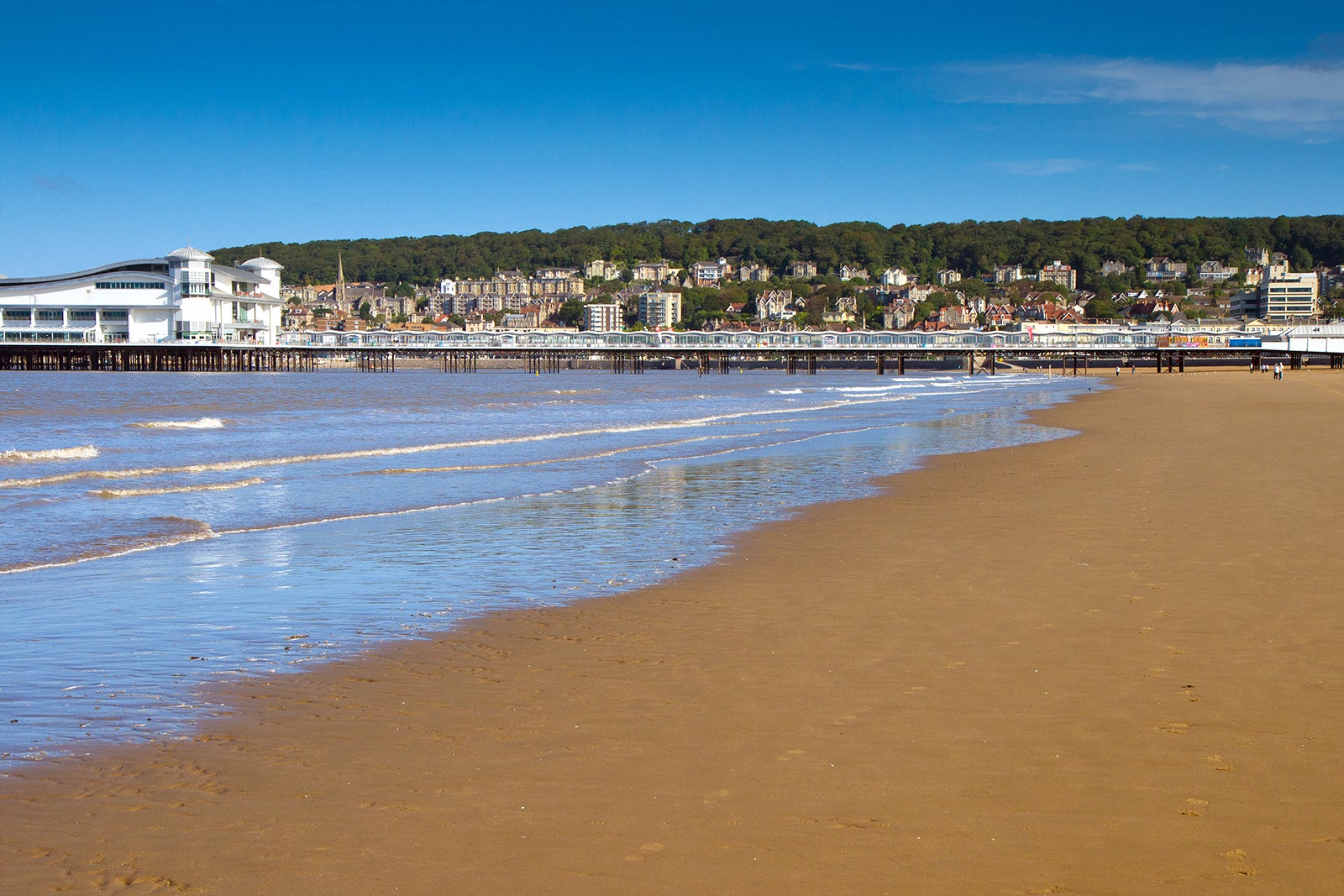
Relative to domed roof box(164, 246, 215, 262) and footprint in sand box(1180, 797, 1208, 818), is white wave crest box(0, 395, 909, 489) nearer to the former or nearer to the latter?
footprint in sand box(1180, 797, 1208, 818)

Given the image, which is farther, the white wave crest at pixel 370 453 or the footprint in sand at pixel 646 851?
the white wave crest at pixel 370 453

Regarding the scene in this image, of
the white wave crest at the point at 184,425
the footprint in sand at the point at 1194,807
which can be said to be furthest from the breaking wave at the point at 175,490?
the footprint in sand at the point at 1194,807

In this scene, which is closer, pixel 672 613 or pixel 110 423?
pixel 672 613

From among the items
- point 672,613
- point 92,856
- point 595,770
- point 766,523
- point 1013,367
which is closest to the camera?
point 92,856

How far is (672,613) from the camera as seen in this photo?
271 inches

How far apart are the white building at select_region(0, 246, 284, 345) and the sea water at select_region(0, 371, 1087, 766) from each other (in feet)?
239

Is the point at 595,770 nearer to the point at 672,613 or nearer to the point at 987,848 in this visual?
the point at 987,848

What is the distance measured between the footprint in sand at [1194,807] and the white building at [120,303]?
100 m

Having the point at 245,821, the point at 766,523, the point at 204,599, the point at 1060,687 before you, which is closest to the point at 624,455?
the point at 766,523

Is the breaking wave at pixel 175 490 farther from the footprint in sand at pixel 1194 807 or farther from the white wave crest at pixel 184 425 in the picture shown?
the footprint in sand at pixel 1194 807

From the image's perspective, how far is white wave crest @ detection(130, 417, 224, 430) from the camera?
25562 mm

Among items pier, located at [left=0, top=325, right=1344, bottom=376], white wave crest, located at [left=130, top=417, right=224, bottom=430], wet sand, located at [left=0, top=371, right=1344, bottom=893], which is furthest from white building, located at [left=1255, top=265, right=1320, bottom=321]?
wet sand, located at [left=0, top=371, right=1344, bottom=893]

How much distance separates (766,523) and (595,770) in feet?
22.2

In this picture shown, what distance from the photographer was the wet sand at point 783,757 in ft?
11.0
